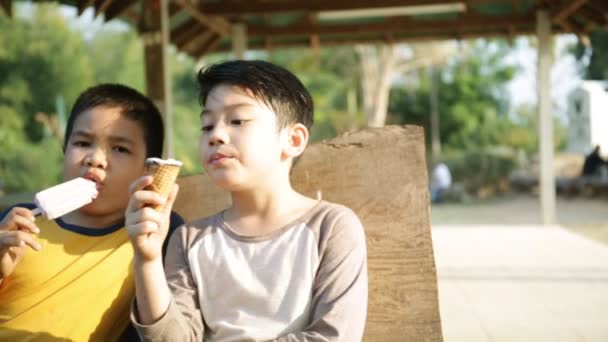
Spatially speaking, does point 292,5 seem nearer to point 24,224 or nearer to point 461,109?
point 24,224

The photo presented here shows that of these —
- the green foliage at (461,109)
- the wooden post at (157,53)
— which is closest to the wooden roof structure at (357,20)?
the wooden post at (157,53)

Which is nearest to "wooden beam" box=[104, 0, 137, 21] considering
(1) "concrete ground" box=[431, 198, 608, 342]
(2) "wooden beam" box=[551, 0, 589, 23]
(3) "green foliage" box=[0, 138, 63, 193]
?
(1) "concrete ground" box=[431, 198, 608, 342]

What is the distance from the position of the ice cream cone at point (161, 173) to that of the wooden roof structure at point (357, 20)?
23.0ft

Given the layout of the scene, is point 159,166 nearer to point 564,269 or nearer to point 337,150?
point 337,150

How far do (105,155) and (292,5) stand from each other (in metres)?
7.68

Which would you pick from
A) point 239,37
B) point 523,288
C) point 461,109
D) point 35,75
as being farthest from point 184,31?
point 461,109

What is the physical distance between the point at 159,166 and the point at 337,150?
24.1 inches

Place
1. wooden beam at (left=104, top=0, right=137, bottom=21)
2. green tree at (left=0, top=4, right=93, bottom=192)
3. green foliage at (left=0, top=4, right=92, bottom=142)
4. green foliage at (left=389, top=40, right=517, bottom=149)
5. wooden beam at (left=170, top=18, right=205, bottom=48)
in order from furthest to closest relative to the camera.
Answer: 1. green foliage at (left=389, top=40, right=517, bottom=149)
2. green foliage at (left=0, top=4, right=92, bottom=142)
3. green tree at (left=0, top=4, right=93, bottom=192)
4. wooden beam at (left=170, top=18, right=205, bottom=48)
5. wooden beam at (left=104, top=0, right=137, bottom=21)

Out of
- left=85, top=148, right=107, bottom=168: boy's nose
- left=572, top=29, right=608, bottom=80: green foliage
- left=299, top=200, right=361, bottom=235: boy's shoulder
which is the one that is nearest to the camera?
left=299, top=200, right=361, bottom=235: boy's shoulder

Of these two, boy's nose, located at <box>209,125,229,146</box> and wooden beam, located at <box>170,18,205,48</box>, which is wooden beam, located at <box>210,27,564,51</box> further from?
boy's nose, located at <box>209,125,229,146</box>

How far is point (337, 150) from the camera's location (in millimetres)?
1787

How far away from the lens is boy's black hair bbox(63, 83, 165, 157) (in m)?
→ 1.74

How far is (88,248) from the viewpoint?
1679 mm

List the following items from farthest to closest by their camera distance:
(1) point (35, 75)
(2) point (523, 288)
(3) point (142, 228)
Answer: (1) point (35, 75), (2) point (523, 288), (3) point (142, 228)
